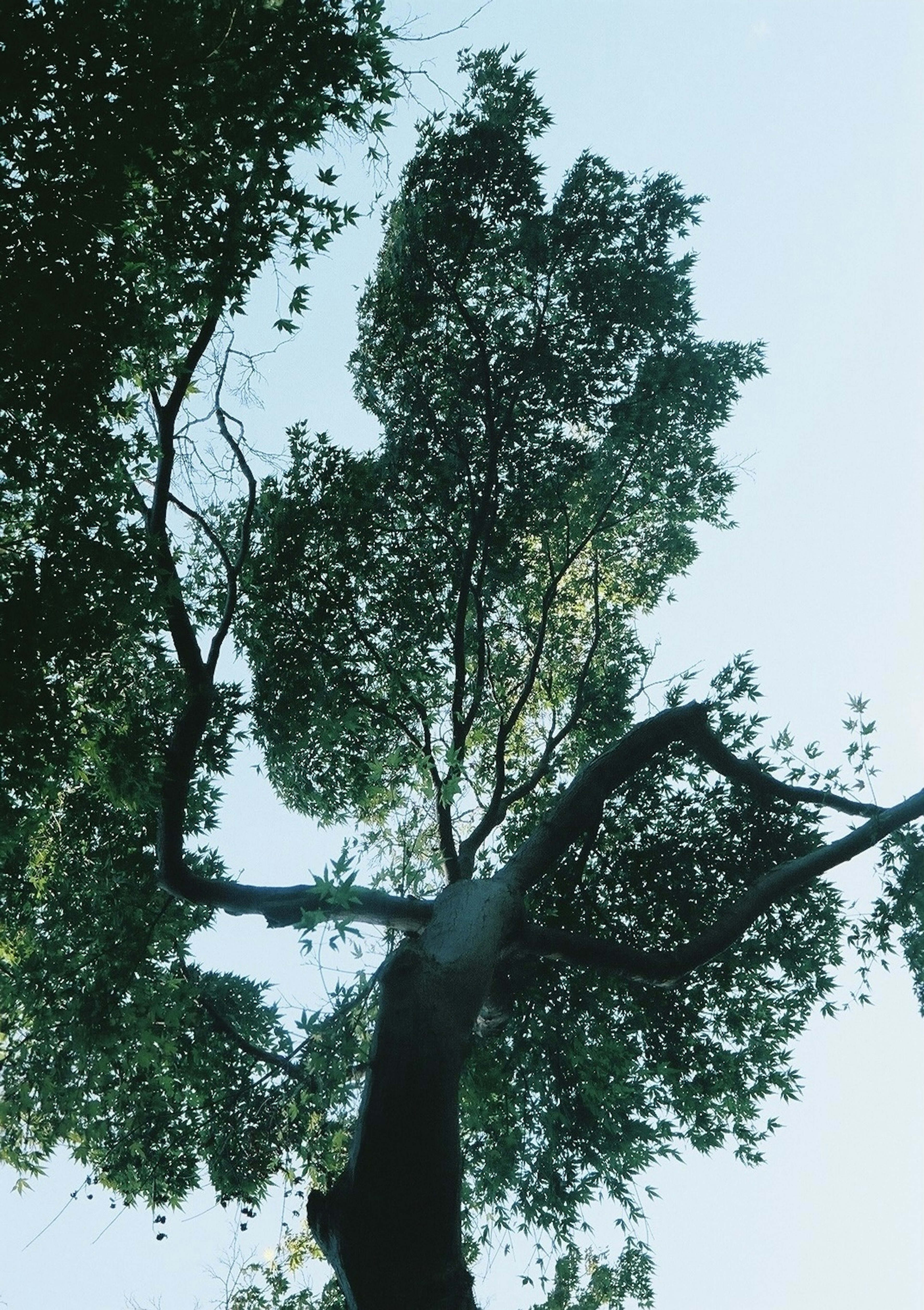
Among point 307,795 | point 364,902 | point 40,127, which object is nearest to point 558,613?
point 307,795

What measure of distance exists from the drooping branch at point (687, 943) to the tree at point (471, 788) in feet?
0.15

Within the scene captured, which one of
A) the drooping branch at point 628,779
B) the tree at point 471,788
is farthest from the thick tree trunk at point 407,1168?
the drooping branch at point 628,779

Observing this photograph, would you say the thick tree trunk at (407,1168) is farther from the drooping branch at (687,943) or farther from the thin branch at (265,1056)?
the drooping branch at (687,943)

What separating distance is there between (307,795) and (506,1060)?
4.39m

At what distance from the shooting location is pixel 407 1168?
5.61 meters

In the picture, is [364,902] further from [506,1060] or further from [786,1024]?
[786,1024]

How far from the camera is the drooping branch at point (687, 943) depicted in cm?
860

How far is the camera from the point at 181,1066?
9500 millimetres

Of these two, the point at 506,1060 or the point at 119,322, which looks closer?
the point at 119,322

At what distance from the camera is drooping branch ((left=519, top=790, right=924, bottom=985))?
28.2 ft

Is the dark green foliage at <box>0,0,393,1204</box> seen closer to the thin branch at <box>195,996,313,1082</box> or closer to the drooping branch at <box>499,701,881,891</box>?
the thin branch at <box>195,996,313,1082</box>

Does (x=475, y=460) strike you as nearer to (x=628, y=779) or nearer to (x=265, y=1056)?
(x=628, y=779)

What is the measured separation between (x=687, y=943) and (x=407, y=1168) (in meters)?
4.09

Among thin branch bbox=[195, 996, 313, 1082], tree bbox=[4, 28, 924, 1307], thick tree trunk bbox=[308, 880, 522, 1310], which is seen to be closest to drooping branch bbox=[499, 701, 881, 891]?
tree bbox=[4, 28, 924, 1307]
